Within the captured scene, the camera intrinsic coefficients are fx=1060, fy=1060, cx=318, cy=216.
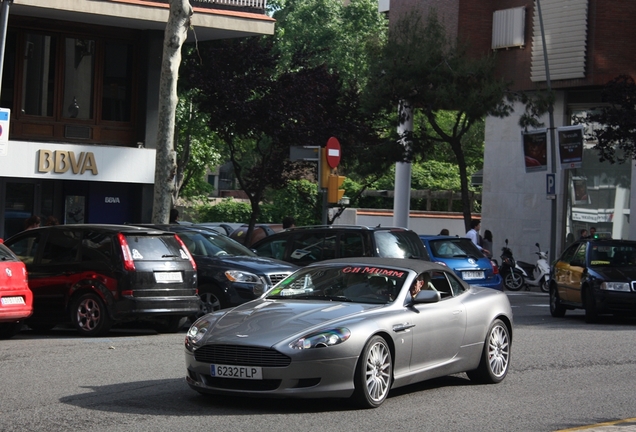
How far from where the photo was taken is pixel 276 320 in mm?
8914

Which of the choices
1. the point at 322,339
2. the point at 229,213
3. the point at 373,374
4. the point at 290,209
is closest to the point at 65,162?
the point at 373,374

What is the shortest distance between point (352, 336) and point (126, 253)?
652 centimetres

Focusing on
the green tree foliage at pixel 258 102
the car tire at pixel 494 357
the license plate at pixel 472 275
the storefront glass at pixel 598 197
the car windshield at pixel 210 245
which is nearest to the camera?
the car tire at pixel 494 357

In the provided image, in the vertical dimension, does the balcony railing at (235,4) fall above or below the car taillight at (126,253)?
above

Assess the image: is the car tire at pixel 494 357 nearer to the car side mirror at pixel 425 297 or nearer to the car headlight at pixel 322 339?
the car side mirror at pixel 425 297

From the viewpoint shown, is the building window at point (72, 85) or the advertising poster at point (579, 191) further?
the advertising poster at point (579, 191)

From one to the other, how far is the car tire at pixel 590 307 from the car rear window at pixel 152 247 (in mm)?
7639

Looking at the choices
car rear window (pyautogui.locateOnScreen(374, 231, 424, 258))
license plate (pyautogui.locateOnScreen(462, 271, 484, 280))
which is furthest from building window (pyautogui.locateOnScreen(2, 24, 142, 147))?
car rear window (pyautogui.locateOnScreen(374, 231, 424, 258))

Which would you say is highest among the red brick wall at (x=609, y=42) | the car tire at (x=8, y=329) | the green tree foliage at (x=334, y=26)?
the green tree foliage at (x=334, y=26)

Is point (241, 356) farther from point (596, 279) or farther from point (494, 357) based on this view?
point (596, 279)

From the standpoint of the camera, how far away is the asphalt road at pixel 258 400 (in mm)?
8219

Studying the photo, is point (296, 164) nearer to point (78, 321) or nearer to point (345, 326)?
point (78, 321)

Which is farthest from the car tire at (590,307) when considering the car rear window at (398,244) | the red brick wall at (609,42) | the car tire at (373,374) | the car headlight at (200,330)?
the red brick wall at (609,42)

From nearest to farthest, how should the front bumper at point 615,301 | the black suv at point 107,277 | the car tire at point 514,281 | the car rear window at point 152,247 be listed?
1. the black suv at point 107,277
2. the car rear window at point 152,247
3. the front bumper at point 615,301
4. the car tire at point 514,281
